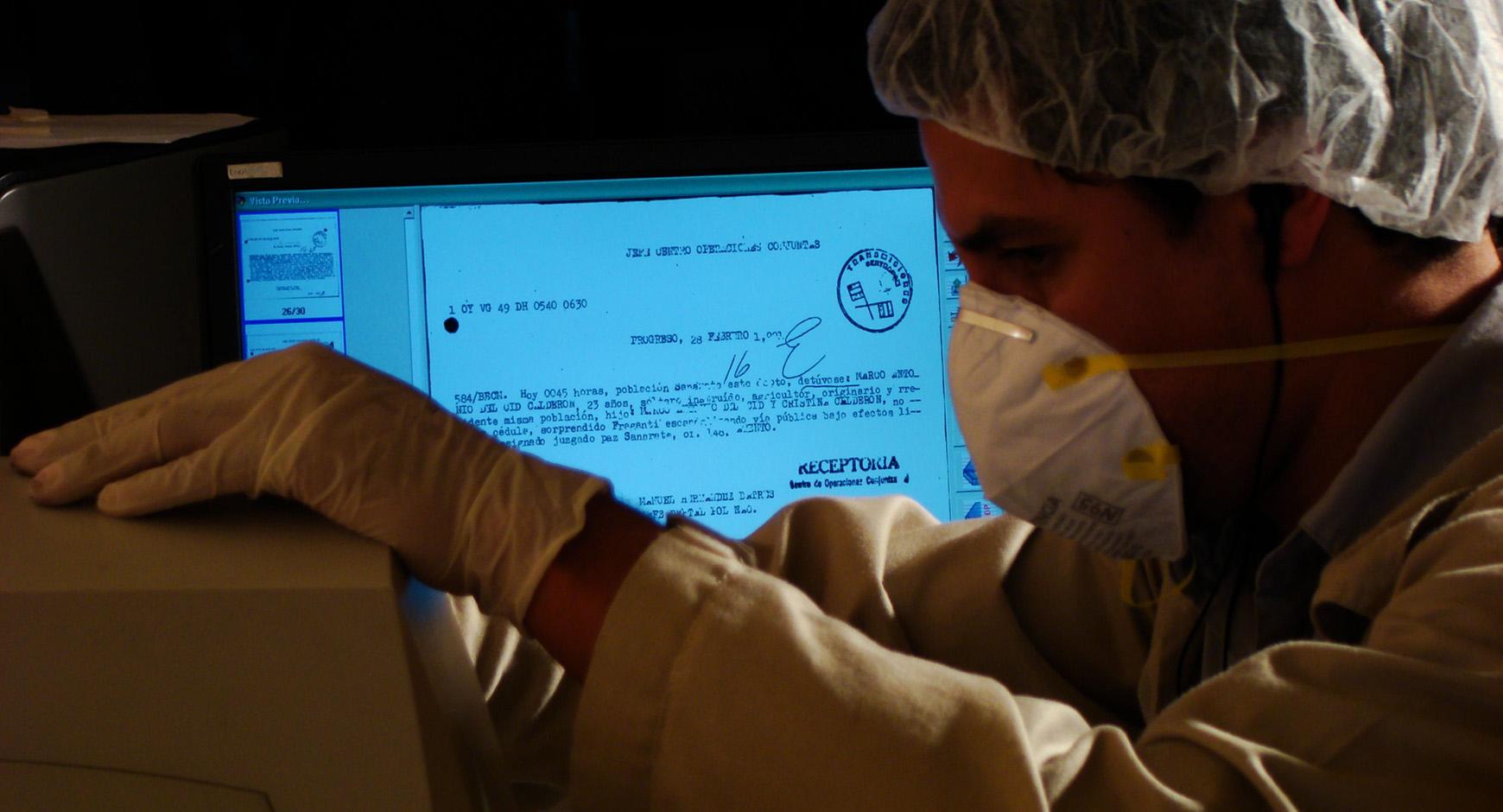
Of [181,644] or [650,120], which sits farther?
[650,120]

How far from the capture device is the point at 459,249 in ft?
3.67

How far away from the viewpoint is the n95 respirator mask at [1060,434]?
0.77m

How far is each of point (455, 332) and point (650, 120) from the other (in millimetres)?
424

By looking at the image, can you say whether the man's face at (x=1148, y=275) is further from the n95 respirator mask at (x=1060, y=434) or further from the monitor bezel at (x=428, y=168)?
the monitor bezel at (x=428, y=168)

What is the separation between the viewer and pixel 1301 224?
73cm

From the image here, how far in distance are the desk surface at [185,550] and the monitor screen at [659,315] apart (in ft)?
1.52

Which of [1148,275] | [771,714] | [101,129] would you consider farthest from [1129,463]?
[101,129]

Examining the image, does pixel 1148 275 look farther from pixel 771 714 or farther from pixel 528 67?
pixel 528 67

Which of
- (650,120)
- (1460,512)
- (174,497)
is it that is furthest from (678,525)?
(650,120)

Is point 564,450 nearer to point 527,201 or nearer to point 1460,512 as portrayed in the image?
point 527,201

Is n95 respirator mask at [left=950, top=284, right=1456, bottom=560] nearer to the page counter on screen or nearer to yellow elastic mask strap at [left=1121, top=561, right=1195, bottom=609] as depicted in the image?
yellow elastic mask strap at [left=1121, top=561, right=1195, bottom=609]

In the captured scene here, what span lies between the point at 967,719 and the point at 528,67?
1054mm
